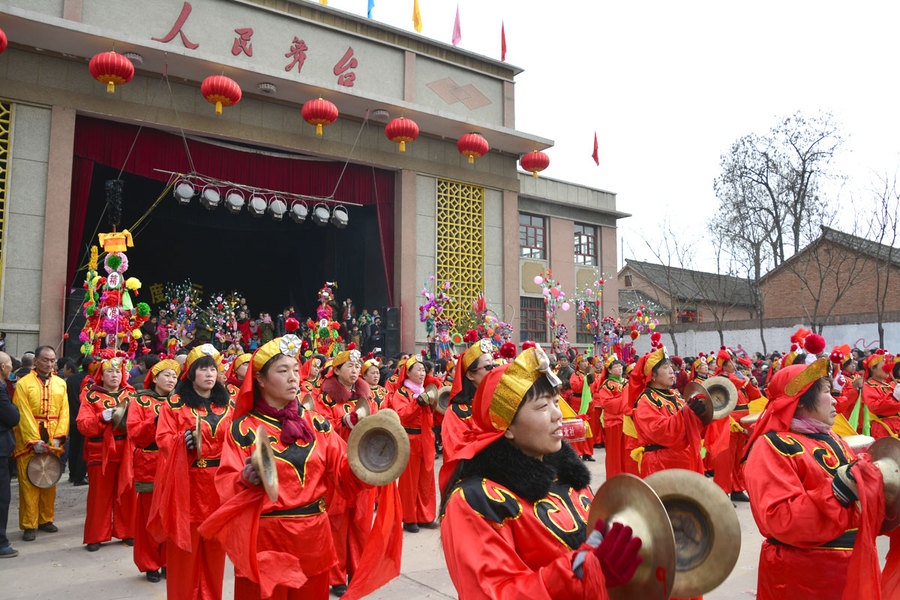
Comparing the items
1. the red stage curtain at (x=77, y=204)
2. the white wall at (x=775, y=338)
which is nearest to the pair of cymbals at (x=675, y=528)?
the red stage curtain at (x=77, y=204)

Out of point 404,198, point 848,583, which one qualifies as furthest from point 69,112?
point 848,583

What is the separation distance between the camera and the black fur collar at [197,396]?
5320 millimetres

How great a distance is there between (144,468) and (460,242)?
1370 centimetres

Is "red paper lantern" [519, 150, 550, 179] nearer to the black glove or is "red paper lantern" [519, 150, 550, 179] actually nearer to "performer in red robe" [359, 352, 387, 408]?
"performer in red robe" [359, 352, 387, 408]

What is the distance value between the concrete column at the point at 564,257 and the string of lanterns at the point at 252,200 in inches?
321

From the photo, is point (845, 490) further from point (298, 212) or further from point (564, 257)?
point (564, 257)

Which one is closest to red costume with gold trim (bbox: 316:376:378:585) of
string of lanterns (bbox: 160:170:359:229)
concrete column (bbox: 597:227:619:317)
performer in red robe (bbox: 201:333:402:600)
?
performer in red robe (bbox: 201:333:402:600)

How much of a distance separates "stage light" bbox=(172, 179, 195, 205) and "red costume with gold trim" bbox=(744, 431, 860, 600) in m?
14.4

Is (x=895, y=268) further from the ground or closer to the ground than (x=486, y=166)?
closer to the ground

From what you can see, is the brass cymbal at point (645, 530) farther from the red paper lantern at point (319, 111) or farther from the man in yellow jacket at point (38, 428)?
the red paper lantern at point (319, 111)

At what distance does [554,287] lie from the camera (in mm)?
20656

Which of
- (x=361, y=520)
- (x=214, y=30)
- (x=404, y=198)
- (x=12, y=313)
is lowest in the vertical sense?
(x=361, y=520)

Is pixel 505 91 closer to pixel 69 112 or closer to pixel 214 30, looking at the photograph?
pixel 214 30

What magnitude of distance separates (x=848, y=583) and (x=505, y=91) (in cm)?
1861
